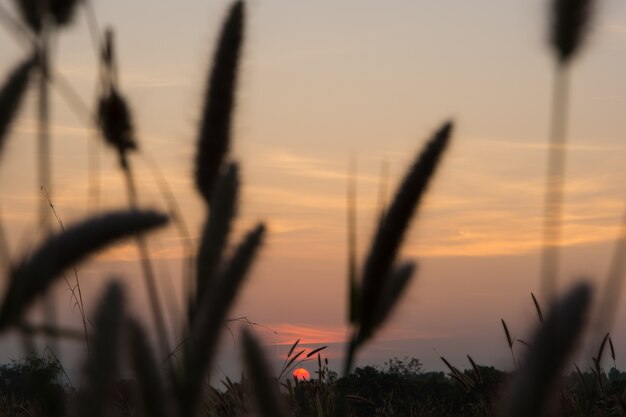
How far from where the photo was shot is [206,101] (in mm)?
1661

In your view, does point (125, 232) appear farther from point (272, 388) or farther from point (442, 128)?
point (442, 128)

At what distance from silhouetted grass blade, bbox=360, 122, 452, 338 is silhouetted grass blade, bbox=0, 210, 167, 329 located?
1.12 ft

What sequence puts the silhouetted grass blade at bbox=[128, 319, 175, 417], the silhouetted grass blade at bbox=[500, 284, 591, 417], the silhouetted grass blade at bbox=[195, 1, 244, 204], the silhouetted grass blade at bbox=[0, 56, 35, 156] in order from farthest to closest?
the silhouetted grass blade at bbox=[0, 56, 35, 156]
the silhouetted grass blade at bbox=[195, 1, 244, 204]
the silhouetted grass blade at bbox=[128, 319, 175, 417]
the silhouetted grass blade at bbox=[500, 284, 591, 417]

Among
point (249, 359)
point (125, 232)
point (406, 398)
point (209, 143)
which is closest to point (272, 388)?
point (249, 359)

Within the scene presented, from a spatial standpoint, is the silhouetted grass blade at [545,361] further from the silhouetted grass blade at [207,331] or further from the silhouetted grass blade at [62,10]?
the silhouetted grass blade at [62,10]

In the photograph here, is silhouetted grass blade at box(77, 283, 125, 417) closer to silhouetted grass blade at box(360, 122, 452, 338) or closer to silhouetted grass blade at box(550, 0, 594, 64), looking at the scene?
silhouetted grass blade at box(360, 122, 452, 338)

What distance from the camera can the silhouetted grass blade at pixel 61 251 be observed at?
132cm

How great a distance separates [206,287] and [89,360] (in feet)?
1.17

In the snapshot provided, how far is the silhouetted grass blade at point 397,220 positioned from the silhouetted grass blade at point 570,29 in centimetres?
91

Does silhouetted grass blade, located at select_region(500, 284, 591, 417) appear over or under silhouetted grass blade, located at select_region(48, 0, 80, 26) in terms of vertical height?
under

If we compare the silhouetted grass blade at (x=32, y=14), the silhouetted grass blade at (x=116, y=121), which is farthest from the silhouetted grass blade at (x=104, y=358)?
the silhouetted grass blade at (x=32, y=14)

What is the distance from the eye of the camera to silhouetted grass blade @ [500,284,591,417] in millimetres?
933

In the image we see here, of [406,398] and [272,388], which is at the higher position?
[272,388]

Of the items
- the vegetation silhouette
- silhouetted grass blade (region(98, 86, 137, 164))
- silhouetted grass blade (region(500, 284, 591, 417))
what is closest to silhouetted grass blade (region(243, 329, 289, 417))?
the vegetation silhouette
